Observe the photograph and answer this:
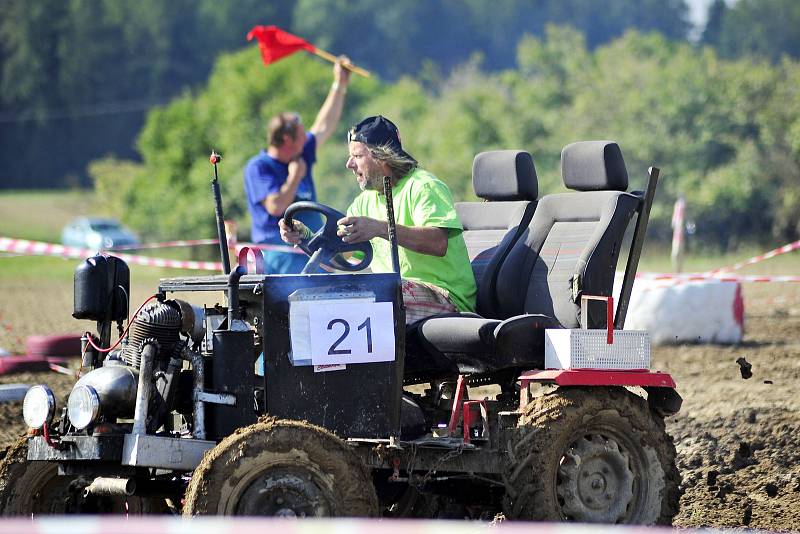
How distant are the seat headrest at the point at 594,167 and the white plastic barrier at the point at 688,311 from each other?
19.8ft

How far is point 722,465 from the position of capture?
8.44m

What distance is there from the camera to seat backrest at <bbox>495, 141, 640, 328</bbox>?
7012mm

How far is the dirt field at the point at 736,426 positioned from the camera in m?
7.45

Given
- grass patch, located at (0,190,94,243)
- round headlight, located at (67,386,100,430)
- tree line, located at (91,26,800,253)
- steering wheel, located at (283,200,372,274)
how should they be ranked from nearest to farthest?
round headlight, located at (67,386,100,430), steering wheel, located at (283,200,372,274), tree line, located at (91,26,800,253), grass patch, located at (0,190,94,243)

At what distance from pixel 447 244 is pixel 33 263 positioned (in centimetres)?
3623

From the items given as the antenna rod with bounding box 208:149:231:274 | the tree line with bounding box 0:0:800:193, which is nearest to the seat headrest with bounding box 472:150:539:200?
the antenna rod with bounding box 208:149:231:274

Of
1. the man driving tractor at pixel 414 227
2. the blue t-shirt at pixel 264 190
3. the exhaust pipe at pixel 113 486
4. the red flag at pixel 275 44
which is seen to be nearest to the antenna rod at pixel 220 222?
the man driving tractor at pixel 414 227

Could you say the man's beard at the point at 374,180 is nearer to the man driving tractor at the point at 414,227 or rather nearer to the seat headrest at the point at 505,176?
the man driving tractor at the point at 414,227

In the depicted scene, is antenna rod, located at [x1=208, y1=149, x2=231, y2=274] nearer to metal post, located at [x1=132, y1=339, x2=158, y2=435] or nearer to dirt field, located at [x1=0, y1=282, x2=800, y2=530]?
metal post, located at [x1=132, y1=339, x2=158, y2=435]

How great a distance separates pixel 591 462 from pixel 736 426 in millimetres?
3205

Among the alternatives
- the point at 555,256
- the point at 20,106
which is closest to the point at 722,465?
the point at 555,256

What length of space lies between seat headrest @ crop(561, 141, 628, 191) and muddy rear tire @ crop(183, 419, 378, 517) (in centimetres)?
231

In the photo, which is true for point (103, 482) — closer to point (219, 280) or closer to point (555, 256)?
point (219, 280)

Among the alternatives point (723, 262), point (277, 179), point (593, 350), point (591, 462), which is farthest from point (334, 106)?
point (723, 262)
